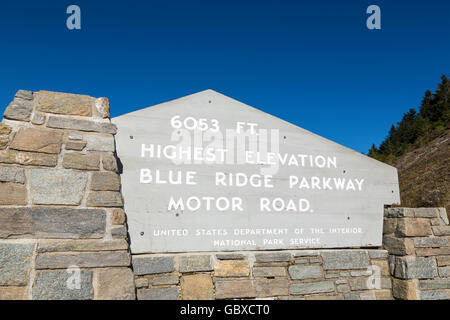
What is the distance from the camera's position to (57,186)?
263cm

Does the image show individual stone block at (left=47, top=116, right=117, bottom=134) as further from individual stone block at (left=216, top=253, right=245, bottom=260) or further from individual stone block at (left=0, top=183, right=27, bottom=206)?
individual stone block at (left=216, top=253, right=245, bottom=260)

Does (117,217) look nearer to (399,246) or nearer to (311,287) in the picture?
(311,287)

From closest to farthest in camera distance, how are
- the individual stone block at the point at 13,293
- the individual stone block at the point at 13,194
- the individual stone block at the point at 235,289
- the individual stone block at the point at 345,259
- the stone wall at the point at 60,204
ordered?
the individual stone block at the point at 13,293 → the stone wall at the point at 60,204 → the individual stone block at the point at 13,194 → the individual stone block at the point at 235,289 → the individual stone block at the point at 345,259

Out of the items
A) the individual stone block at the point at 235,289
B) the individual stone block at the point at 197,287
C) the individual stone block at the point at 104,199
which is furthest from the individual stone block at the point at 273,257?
the individual stone block at the point at 104,199

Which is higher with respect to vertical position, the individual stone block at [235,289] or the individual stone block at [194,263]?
the individual stone block at [194,263]

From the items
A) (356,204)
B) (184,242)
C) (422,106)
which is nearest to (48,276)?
(184,242)

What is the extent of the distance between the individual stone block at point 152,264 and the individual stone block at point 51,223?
2.20 feet

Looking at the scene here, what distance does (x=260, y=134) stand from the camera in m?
3.88

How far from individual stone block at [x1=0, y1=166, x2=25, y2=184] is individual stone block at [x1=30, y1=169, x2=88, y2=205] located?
70 millimetres

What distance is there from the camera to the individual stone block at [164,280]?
313cm

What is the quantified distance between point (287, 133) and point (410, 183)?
9.00m

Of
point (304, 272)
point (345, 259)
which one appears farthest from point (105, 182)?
point (345, 259)

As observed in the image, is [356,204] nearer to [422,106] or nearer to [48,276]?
[48,276]

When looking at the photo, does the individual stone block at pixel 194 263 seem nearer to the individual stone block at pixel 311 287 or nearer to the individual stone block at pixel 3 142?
the individual stone block at pixel 311 287
